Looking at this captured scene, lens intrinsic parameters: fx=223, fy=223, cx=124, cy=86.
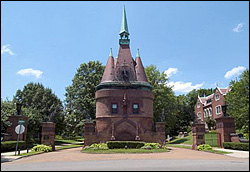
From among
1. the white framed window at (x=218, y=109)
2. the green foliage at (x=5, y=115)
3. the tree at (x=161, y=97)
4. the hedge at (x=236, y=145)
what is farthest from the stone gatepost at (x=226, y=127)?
the white framed window at (x=218, y=109)

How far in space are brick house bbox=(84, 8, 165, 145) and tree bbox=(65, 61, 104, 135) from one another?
981 cm

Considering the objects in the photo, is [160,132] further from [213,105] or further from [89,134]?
[213,105]

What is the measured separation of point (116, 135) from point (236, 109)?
57.0 ft

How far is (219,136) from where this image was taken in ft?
83.3

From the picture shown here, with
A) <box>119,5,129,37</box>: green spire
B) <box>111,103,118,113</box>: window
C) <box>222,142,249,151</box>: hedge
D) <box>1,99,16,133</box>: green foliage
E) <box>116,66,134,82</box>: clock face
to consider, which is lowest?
<box>222,142,249,151</box>: hedge

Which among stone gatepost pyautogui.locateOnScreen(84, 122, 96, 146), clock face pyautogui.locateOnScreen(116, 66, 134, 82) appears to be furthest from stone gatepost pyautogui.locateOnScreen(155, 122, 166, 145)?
stone gatepost pyautogui.locateOnScreen(84, 122, 96, 146)

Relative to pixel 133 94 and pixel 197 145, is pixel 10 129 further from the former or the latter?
pixel 197 145

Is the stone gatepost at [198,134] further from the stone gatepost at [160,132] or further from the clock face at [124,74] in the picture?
the clock face at [124,74]

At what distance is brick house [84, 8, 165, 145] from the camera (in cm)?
2908

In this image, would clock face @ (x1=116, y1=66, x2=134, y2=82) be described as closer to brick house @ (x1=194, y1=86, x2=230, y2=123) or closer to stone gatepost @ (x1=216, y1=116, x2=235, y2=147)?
stone gatepost @ (x1=216, y1=116, x2=235, y2=147)

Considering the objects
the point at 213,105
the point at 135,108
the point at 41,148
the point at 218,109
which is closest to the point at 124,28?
the point at 135,108

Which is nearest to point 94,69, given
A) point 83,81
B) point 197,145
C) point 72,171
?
point 83,81

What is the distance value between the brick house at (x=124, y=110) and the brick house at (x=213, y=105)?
2482 cm

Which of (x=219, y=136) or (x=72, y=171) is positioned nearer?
(x=72, y=171)
